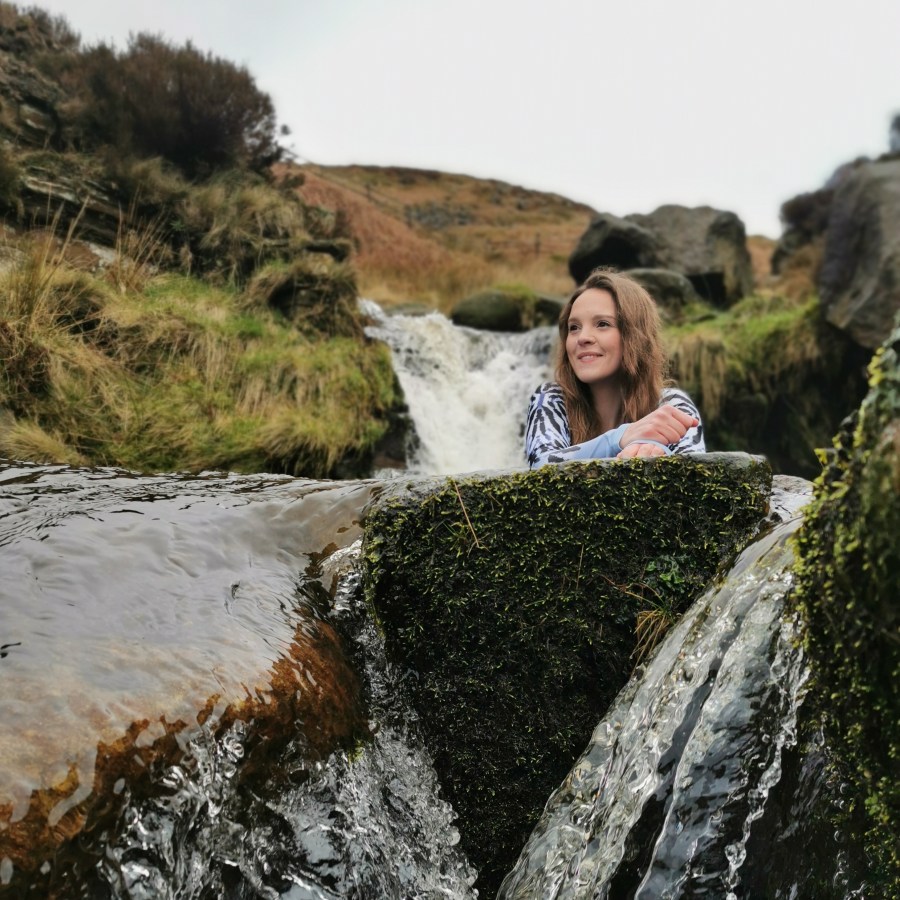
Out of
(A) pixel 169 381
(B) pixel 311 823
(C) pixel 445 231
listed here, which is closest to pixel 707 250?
(A) pixel 169 381

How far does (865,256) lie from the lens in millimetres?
8430

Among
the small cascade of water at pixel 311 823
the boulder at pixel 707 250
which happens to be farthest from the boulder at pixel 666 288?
the small cascade of water at pixel 311 823

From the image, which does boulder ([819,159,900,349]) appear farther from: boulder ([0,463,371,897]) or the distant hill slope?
boulder ([0,463,371,897])

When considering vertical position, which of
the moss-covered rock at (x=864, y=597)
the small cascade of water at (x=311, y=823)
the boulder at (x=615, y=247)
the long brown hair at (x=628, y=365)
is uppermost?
the boulder at (x=615, y=247)

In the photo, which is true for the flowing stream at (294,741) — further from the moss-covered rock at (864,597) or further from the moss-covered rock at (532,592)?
the moss-covered rock at (864,597)

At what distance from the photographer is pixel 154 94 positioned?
9016 mm

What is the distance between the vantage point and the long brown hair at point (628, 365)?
10.8 feet

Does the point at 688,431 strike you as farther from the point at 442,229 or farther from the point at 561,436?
the point at 442,229

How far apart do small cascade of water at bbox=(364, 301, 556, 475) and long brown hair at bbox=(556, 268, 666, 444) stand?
377 cm

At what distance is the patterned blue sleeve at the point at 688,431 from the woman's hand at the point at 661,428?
0.40 ft

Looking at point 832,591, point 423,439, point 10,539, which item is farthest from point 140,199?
point 832,591

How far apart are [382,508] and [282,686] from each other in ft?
2.11

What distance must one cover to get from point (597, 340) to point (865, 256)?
6.61m

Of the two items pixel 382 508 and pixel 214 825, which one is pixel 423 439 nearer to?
pixel 382 508
